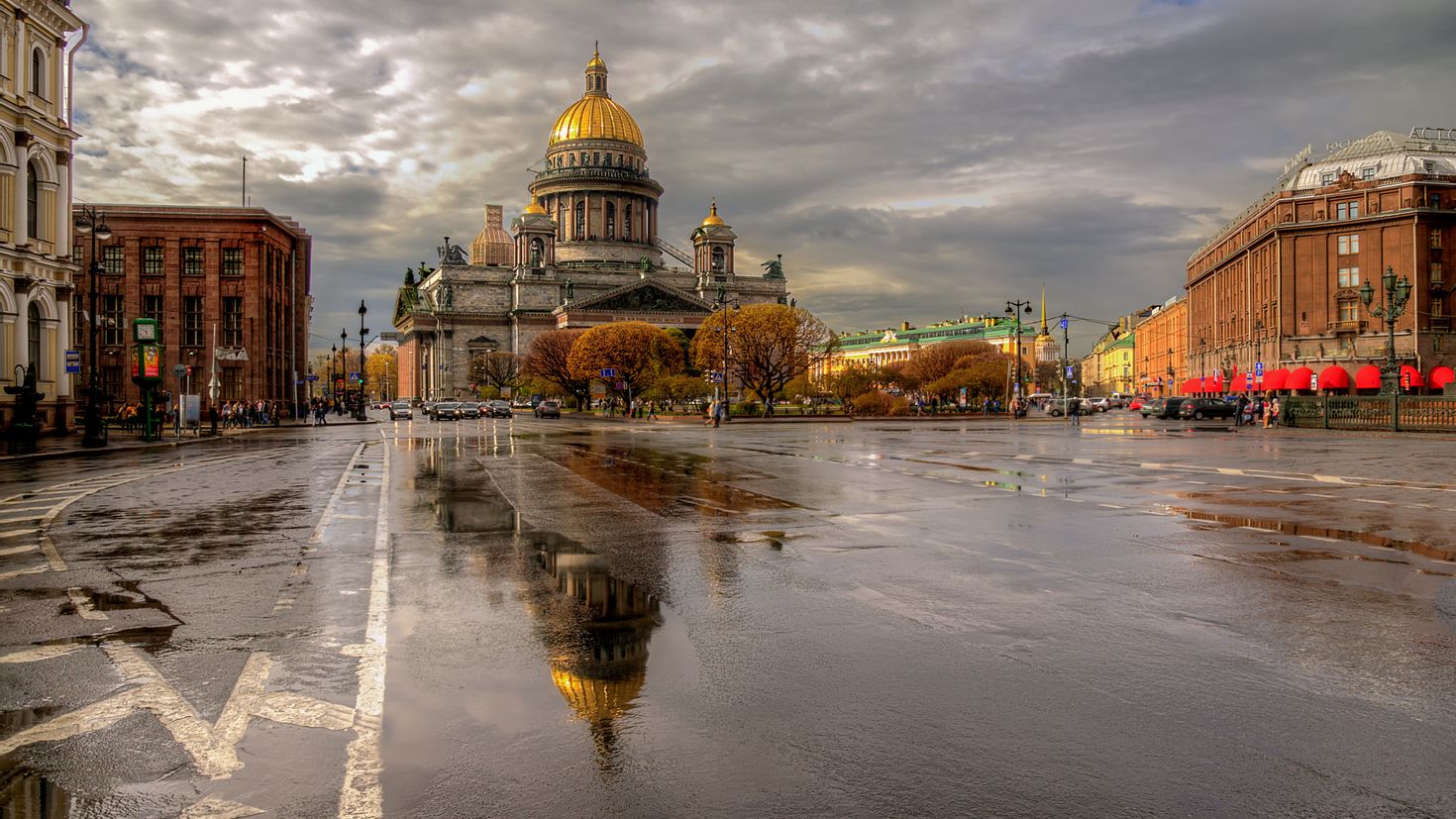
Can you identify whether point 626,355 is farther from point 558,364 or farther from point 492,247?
point 492,247

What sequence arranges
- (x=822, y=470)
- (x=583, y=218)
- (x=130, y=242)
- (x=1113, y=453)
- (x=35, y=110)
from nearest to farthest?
(x=822, y=470) → (x=1113, y=453) → (x=35, y=110) → (x=130, y=242) → (x=583, y=218)

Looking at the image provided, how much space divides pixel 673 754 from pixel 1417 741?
132 inches

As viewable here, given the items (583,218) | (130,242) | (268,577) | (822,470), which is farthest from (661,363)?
(268,577)

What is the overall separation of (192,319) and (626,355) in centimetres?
3348

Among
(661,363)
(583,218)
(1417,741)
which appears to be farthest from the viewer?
(583,218)

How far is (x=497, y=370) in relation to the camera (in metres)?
118

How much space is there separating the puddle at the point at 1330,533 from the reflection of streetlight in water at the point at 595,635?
23.5 ft

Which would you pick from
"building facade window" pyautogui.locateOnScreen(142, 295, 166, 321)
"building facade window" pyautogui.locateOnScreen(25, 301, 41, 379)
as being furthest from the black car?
"building facade window" pyautogui.locateOnScreen(142, 295, 166, 321)

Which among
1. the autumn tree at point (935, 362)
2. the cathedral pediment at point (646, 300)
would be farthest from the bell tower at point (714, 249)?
the autumn tree at point (935, 362)

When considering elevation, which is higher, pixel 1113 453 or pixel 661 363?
pixel 661 363

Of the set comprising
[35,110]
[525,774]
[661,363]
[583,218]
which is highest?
[583,218]

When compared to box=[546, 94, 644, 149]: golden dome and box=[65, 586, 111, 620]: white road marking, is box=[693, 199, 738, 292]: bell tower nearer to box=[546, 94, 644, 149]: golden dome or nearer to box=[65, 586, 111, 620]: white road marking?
box=[546, 94, 644, 149]: golden dome

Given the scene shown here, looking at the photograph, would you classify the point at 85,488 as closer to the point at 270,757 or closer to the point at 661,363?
the point at 270,757

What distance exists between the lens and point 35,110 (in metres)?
32.7
